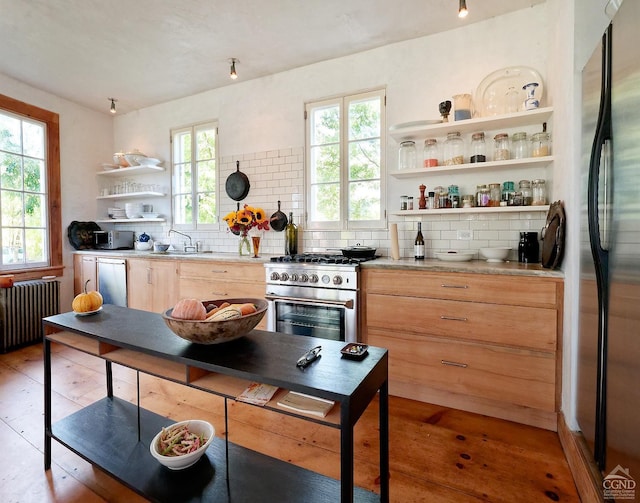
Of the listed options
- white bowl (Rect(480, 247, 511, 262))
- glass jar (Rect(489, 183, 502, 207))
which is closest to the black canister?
white bowl (Rect(480, 247, 511, 262))

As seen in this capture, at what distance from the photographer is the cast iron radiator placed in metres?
3.34

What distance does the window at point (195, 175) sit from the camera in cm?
404

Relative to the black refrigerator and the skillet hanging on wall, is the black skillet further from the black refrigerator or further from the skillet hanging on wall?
the black refrigerator

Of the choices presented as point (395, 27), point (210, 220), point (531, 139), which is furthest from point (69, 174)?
point (531, 139)

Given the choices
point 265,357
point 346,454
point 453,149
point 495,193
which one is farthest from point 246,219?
point 346,454

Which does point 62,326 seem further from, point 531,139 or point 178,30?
point 531,139

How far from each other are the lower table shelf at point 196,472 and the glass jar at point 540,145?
7.99 feet

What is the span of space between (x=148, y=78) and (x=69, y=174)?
172cm

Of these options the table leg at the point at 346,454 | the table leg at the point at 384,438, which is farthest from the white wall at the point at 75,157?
the table leg at the point at 346,454

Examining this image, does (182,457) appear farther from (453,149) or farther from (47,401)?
(453,149)

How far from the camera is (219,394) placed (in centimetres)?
107

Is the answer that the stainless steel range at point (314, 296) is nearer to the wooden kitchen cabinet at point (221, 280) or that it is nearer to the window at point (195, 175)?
the wooden kitchen cabinet at point (221, 280)

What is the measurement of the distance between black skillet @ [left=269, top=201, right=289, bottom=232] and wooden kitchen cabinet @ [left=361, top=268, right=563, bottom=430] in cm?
134

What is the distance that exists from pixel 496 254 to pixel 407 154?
1129mm
